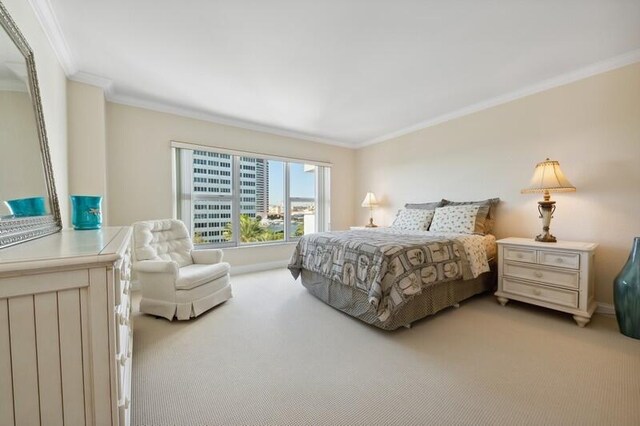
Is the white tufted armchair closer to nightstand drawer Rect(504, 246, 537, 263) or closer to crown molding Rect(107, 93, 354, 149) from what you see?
crown molding Rect(107, 93, 354, 149)

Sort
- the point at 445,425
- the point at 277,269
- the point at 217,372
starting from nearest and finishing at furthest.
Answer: the point at 445,425 < the point at 217,372 < the point at 277,269

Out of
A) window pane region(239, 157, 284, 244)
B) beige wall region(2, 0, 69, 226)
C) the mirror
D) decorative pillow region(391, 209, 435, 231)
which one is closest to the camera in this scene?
the mirror

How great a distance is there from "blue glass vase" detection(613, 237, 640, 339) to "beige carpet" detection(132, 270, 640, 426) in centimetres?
10

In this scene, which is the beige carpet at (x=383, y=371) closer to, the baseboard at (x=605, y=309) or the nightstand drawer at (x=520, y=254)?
the baseboard at (x=605, y=309)

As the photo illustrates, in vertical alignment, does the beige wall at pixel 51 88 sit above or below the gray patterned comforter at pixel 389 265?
above

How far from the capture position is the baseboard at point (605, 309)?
2.39 metres

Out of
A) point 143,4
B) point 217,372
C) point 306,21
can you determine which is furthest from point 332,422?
point 143,4

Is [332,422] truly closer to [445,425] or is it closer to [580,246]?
[445,425]

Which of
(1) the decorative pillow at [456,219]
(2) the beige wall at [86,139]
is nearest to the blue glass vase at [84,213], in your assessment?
(2) the beige wall at [86,139]

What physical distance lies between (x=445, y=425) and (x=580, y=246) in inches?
84.4

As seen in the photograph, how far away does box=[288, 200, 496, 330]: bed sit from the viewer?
6.76 feet

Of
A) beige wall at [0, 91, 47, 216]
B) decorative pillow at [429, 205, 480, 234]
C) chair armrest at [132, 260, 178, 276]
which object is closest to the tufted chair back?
chair armrest at [132, 260, 178, 276]

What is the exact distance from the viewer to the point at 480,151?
11.1 feet

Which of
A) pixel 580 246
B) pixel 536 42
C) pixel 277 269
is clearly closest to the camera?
pixel 536 42
